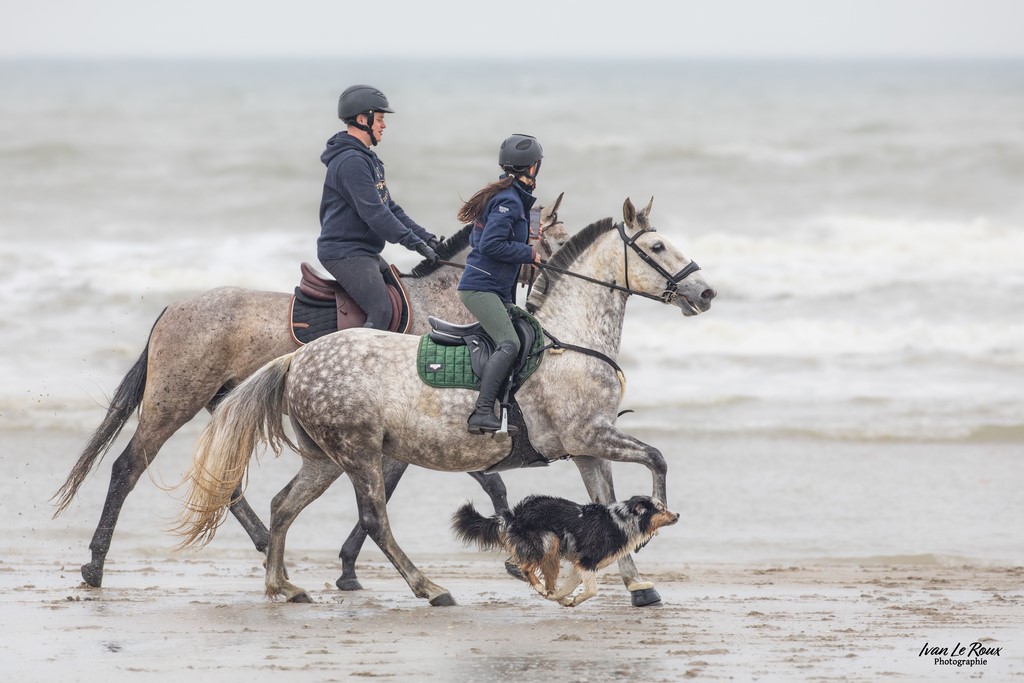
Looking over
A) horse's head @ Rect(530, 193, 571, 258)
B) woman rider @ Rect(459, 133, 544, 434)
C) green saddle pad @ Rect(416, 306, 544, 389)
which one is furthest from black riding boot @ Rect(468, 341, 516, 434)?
horse's head @ Rect(530, 193, 571, 258)

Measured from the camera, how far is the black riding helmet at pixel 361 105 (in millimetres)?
7441

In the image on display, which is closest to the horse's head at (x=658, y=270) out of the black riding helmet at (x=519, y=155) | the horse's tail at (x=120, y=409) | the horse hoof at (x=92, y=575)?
the black riding helmet at (x=519, y=155)

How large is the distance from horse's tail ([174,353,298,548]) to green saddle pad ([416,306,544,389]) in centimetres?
80

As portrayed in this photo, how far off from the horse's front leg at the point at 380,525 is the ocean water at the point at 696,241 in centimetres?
277

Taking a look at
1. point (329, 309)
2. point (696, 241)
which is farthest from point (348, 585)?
point (696, 241)

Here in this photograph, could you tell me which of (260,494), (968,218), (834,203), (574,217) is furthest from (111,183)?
(260,494)

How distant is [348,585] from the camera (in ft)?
24.7

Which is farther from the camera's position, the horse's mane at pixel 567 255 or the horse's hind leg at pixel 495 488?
the horse's hind leg at pixel 495 488

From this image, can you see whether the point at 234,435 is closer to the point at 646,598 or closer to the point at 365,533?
the point at 365,533

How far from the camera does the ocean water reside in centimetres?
1283

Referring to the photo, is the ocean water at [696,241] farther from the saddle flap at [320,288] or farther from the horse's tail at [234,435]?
Answer: the horse's tail at [234,435]

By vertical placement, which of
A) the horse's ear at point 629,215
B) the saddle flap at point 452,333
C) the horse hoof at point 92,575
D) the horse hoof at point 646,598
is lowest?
the horse hoof at point 92,575

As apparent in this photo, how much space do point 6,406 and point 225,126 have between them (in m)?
29.4

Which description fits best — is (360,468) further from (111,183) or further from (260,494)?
(111,183)
